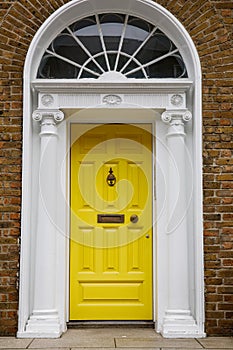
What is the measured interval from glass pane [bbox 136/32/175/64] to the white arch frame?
0.26ft

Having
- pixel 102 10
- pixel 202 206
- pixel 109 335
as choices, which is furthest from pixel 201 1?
pixel 109 335

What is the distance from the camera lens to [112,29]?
18.4 feet

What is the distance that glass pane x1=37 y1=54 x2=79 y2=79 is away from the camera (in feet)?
18.0

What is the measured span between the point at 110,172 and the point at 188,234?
1140mm

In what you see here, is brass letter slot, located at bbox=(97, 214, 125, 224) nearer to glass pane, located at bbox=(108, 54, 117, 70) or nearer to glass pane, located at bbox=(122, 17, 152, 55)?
glass pane, located at bbox=(108, 54, 117, 70)

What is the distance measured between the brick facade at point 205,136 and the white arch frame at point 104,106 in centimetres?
8

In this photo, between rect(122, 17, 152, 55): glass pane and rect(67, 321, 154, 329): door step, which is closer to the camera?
rect(67, 321, 154, 329): door step

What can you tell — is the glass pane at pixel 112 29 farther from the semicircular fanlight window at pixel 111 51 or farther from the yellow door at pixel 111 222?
the yellow door at pixel 111 222

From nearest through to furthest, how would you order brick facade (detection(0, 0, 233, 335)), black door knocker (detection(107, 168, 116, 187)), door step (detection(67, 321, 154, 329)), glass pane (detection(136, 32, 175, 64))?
brick facade (detection(0, 0, 233, 335)), door step (detection(67, 321, 154, 329)), glass pane (detection(136, 32, 175, 64)), black door knocker (detection(107, 168, 116, 187))

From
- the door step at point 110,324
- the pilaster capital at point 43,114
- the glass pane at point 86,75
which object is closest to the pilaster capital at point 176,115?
the glass pane at point 86,75

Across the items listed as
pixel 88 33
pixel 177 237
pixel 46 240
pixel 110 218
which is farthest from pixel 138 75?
pixel 46 240

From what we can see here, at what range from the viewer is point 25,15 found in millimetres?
5395

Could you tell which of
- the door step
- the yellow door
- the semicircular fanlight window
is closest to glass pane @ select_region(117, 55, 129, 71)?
the semicircular fanlight window

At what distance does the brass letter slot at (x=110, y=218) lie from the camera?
5617 millimetres
